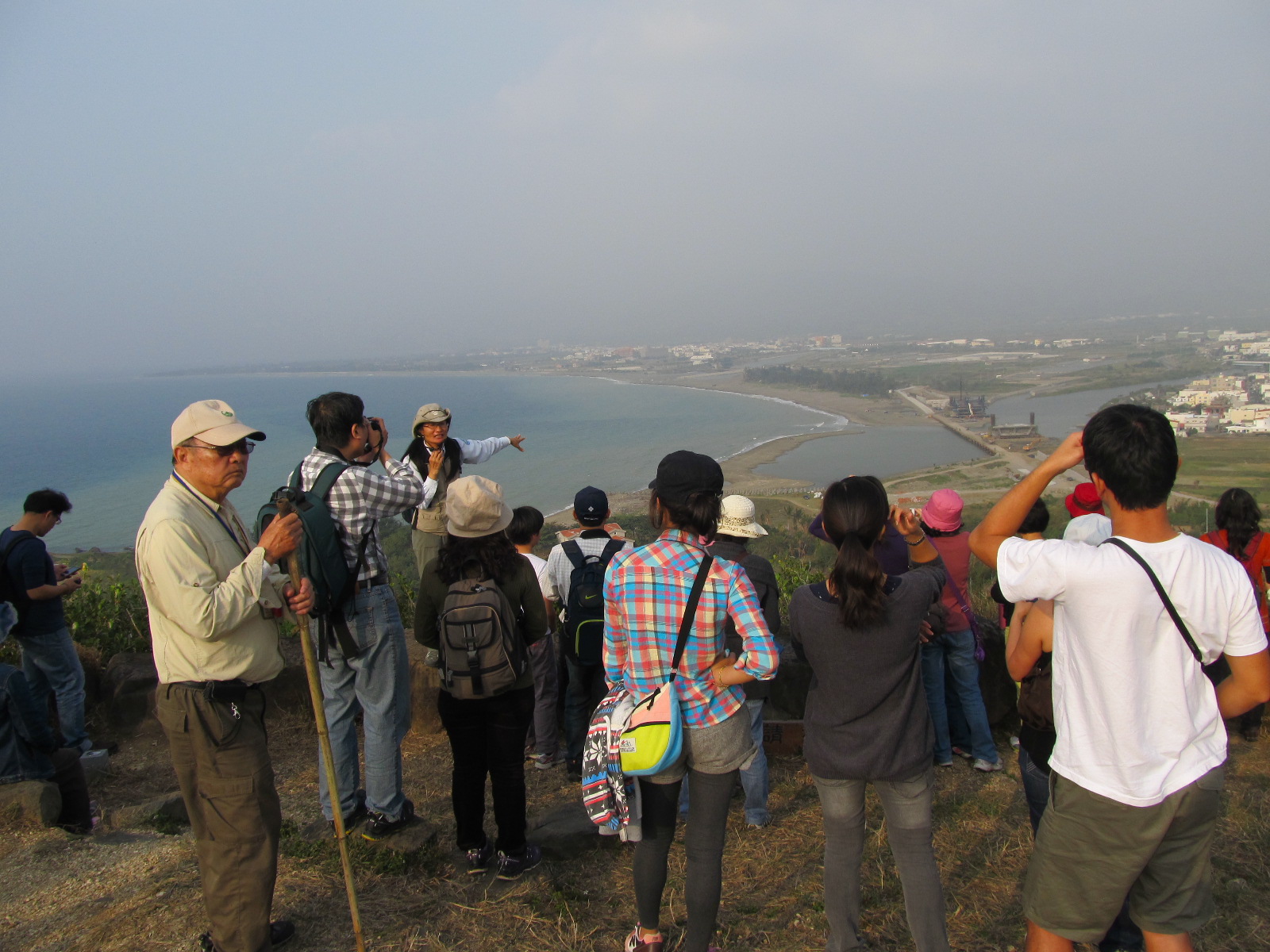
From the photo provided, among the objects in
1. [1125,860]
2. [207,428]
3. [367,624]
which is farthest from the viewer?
[367,624]

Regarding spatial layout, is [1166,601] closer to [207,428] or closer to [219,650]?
[219,650]

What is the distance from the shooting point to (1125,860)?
76.0 inches

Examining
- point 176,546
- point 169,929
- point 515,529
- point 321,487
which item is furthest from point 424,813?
point 176,546

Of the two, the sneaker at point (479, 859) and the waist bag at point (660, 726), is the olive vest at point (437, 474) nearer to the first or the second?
the sneaker at point (479, 859)

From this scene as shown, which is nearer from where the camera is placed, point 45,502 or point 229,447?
point 229,447

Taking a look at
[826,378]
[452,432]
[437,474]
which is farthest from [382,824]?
[826,378]

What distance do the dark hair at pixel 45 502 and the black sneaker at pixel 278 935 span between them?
2.85 m

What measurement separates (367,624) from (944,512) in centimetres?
286

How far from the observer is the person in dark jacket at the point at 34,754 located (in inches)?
141

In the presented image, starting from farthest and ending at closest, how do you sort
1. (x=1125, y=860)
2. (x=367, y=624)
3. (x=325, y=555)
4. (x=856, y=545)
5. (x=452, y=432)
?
(x=452, y=432), (x=367, y=624), (x=325, y=555), (x=856, y=545), (x=1125, y=860)

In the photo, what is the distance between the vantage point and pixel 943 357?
109688 millimetres

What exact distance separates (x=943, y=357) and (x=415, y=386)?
78.9 meters

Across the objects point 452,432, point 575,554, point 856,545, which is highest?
point 856,545

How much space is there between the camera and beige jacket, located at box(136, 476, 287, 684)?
2.30 metres
